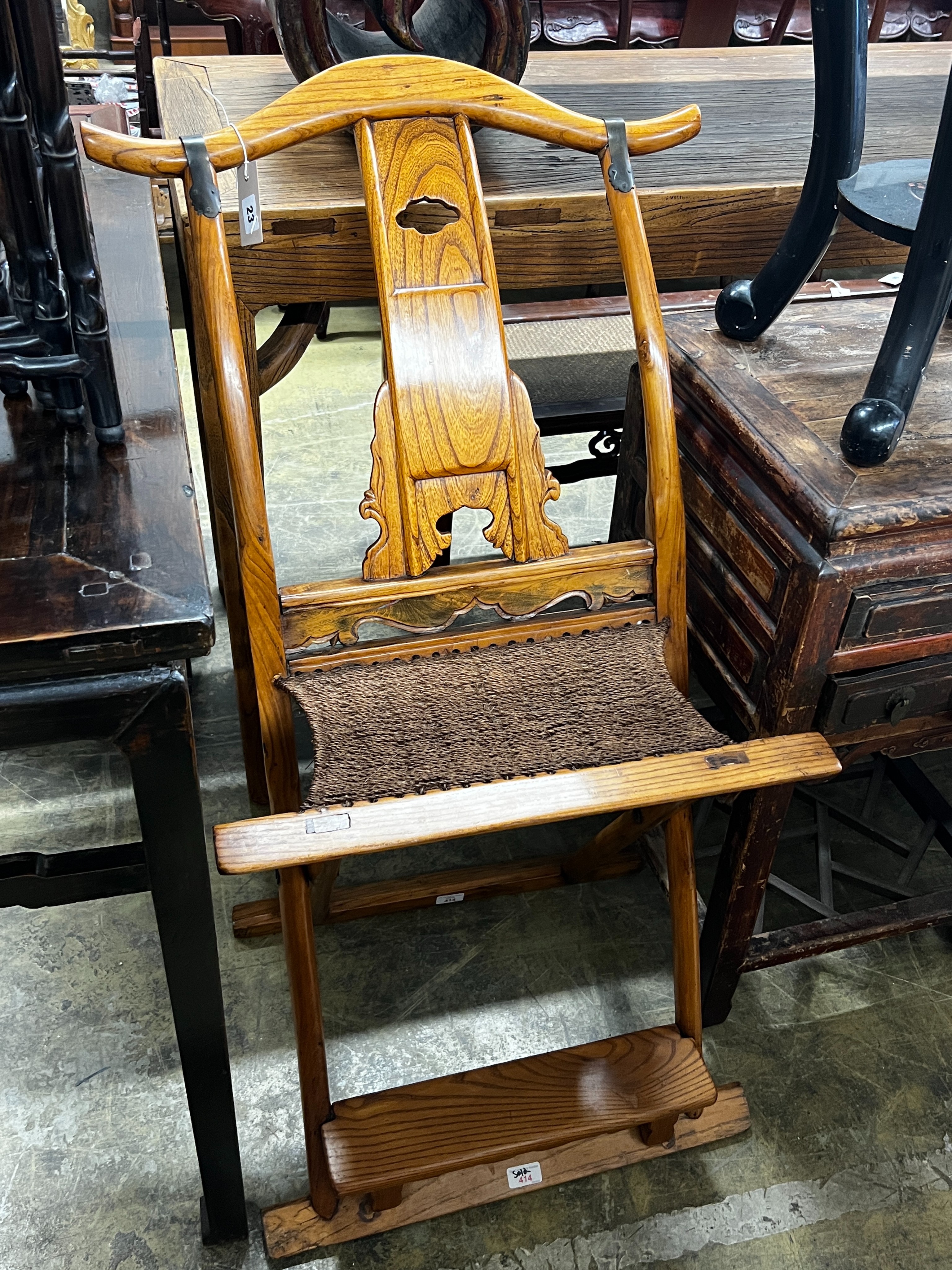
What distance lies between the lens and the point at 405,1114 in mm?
1214

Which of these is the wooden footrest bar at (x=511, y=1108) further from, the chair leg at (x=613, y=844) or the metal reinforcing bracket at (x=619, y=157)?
the metal reinforcing bracket at (x=619, y=157)

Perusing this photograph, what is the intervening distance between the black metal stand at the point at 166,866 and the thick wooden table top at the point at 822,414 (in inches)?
26.6

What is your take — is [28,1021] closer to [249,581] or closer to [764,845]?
[249,581]

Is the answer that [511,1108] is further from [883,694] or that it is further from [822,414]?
[822,414]

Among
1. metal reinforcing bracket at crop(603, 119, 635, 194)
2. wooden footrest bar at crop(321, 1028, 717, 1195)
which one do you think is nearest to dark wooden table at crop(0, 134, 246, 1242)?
wooden footrest bar at crop(321, 1028, 717, 1195)

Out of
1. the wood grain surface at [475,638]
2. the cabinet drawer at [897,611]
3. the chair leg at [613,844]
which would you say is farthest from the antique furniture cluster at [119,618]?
the cabinet drawer at [897,611]

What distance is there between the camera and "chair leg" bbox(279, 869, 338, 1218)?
1.10m

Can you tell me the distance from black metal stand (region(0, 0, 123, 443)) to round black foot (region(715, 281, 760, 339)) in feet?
2.58

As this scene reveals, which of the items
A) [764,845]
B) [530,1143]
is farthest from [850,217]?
[530,1143]

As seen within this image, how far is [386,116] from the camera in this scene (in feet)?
3.61

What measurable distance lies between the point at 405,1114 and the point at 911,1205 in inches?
26.9

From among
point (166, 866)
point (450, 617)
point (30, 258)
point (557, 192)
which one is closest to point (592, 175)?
point (557, 192)

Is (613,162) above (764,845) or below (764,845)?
above

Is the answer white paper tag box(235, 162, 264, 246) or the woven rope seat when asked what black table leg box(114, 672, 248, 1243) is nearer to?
the woven rope seat
